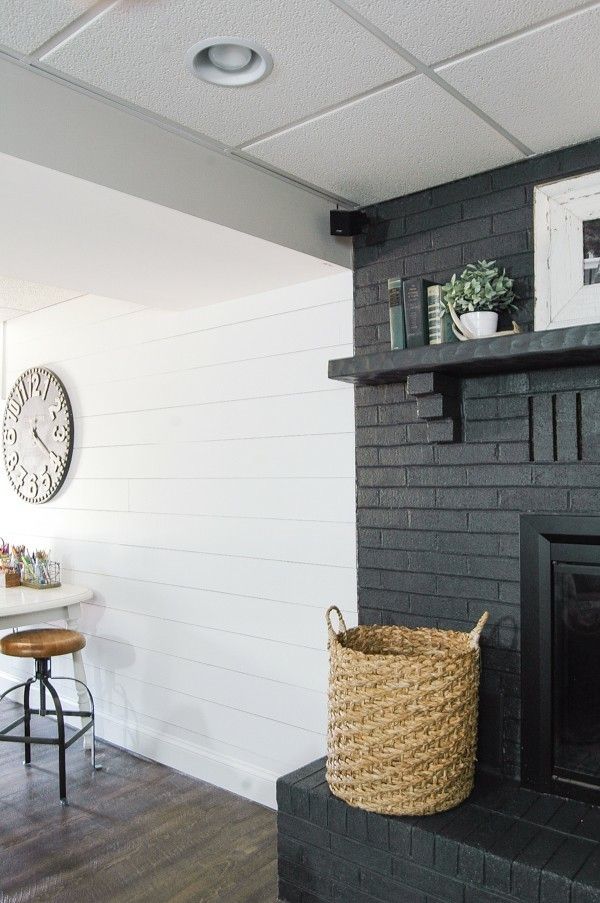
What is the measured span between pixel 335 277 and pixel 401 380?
54cm

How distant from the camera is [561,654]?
2244mm

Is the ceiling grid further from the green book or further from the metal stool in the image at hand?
the metal stool

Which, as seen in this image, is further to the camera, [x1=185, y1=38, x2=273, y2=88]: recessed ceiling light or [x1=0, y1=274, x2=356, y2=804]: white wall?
[x1=0, y1=274, x2=356, y2=804]: white wall

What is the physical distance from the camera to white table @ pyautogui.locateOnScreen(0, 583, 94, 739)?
327 centimetres

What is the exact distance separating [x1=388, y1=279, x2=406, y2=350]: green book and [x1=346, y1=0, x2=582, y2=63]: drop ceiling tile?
782 millimetres

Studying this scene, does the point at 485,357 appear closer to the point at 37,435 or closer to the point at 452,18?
the point at 452,18

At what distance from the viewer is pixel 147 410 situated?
3584mm

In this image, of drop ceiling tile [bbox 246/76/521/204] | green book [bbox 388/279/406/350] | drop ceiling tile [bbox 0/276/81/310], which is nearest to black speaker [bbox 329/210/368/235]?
drop ceiling tile [bbox 246/76/521/204]

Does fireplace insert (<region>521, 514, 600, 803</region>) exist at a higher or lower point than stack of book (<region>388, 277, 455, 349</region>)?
lower

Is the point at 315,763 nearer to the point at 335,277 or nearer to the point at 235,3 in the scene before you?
the point at 335,277

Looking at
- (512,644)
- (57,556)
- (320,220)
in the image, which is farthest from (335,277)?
(57,556)

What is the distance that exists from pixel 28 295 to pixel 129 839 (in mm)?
2609

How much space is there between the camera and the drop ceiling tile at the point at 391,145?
197 centimetres

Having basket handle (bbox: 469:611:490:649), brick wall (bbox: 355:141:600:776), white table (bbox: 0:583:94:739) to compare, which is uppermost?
brick wall (bbox: 355:141:600:776)
